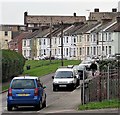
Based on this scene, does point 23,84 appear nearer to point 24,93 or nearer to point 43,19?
point 24,93

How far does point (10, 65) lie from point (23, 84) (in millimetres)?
28601

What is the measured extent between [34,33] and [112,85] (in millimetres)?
111417

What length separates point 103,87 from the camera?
2606 centimetres

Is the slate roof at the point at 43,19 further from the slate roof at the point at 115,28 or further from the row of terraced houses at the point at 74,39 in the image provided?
the slate roof at the point at 115,28

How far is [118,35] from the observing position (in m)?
94.1

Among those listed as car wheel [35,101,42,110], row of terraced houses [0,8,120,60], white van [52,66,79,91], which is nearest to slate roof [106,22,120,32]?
row of terraced houses [0,8,120,60]

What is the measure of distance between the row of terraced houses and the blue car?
59160 mm

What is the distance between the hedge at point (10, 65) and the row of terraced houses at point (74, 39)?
996 inches

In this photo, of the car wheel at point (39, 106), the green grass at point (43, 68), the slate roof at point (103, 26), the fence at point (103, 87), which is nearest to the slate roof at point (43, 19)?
the slate roof at point (103, 26)

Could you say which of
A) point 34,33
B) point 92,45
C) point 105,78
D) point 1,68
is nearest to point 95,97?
point 105,78

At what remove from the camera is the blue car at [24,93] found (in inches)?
1006

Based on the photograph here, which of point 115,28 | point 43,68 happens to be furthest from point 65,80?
point 115,28

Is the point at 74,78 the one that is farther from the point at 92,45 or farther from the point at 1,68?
the point at 92,45

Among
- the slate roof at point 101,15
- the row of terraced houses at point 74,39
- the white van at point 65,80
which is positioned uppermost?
the slate roof at point 101,15
